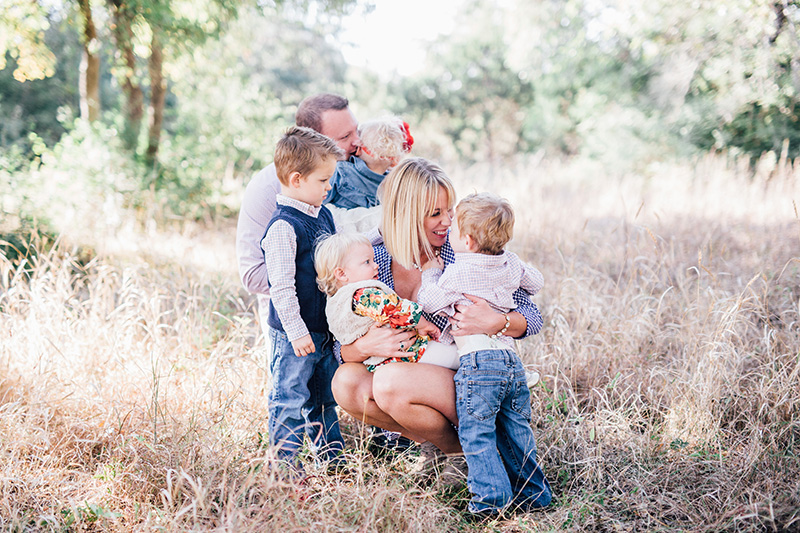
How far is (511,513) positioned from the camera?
2.10 metres

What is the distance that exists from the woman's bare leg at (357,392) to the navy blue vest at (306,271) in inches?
9.0

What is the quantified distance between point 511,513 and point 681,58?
27.3 ft

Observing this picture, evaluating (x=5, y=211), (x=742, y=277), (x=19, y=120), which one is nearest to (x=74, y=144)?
(x=5, y=211)

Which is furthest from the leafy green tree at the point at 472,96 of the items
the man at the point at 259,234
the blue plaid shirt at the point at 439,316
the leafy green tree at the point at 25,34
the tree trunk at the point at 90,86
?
the blue plaid shirt at the point at 439,316

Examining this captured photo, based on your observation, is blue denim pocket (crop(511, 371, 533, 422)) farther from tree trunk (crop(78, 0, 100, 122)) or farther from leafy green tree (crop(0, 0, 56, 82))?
tree trunk (crop(78, 0, 100, 122))

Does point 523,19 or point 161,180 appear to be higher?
point 523,19

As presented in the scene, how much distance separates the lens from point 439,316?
228 centimetres

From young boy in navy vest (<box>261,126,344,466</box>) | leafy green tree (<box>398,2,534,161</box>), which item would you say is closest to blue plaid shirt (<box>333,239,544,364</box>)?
young boy in navy vest (<box>261,126,344,466</box>)

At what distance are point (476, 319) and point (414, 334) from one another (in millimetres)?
280

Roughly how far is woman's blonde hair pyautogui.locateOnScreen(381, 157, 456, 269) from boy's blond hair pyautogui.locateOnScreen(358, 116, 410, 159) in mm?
421

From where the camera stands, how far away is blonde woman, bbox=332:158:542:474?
2.18 meters

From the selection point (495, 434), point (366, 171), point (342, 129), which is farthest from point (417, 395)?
point (342, 129)

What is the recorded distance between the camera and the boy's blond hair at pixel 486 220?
2.08 meters

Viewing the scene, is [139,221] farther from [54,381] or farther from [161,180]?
[54,381]
